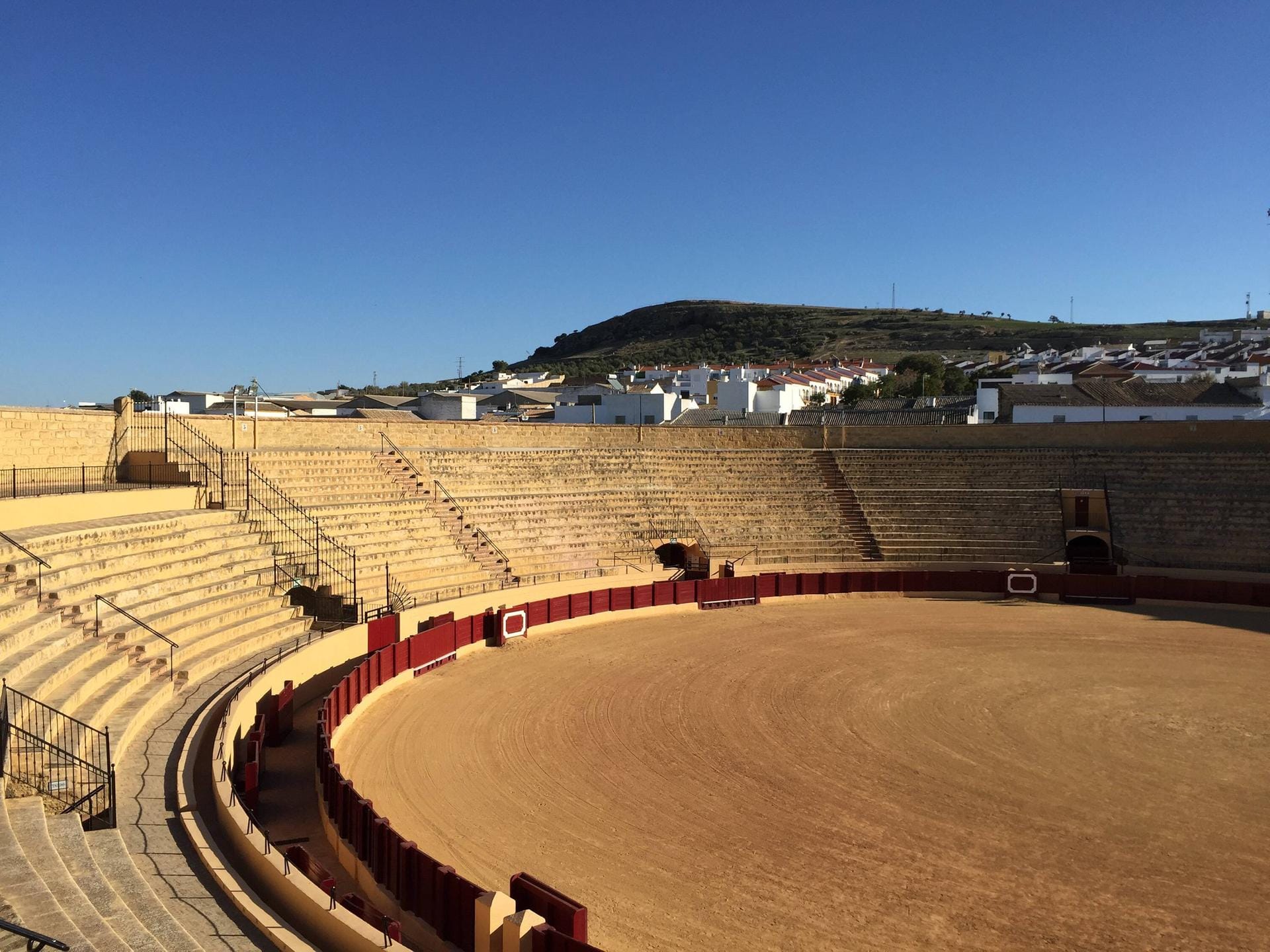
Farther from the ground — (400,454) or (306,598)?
(400,454)

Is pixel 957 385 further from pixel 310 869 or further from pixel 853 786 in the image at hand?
pixel 310 869

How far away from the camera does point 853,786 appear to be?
45.0ft

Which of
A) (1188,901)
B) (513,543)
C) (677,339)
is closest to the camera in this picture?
(1188,901)

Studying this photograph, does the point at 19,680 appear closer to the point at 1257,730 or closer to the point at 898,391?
the point at 1257,730

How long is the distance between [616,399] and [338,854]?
44585mm

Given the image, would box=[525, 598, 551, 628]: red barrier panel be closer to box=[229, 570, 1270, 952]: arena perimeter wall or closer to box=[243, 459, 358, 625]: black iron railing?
box=[229, 570, 1270, 952]: arena perimeter wall

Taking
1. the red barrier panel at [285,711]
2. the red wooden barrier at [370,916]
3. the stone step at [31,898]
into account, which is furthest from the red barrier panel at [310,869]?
the red barrier panel at [285,711]

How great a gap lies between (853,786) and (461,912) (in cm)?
678

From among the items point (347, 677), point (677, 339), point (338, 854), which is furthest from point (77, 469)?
point (677, 339)

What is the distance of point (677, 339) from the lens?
161 meters

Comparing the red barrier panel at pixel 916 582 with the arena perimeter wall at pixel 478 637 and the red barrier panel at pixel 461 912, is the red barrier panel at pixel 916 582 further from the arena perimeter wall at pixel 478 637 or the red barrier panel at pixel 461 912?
the red barrier panel at pixel 461 912

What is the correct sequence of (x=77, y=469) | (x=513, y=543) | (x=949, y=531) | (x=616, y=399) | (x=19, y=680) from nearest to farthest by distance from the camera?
(x=19, y=680) < (x=77, y=469) < (x=513, y=543) < (x=949, y=531) < (x=616, y=399)

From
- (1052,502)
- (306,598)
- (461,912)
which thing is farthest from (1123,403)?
(461,912)

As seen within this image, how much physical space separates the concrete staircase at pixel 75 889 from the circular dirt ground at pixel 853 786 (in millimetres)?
3598
